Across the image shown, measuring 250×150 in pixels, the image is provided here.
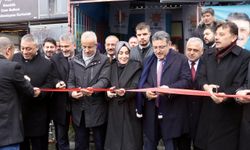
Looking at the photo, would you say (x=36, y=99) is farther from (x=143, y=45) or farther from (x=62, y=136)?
(x=143, y=45)

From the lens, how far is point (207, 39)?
625 cm

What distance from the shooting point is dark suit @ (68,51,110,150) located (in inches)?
207

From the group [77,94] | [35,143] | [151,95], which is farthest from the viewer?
[35,143]

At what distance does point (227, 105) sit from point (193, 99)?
0.68 meters

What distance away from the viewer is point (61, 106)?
223 inches

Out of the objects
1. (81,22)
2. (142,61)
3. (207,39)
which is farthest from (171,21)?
(142,61)

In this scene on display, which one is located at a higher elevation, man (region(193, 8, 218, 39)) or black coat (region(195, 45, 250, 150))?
man (region(193, 8, 218, 39))

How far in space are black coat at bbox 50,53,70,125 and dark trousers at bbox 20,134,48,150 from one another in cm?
34

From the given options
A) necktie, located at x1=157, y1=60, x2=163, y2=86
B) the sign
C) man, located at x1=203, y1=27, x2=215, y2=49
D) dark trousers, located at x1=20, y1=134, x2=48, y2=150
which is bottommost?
dark trousers, located at x1=20, y1=134, x2=48, y2=150

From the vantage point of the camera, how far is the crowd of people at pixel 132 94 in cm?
433

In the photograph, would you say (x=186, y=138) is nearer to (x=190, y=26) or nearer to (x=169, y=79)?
(x=169, y=79)

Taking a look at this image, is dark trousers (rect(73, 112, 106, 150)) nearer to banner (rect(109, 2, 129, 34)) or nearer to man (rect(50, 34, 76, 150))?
→ man (rect(50, 34, 76, 150))

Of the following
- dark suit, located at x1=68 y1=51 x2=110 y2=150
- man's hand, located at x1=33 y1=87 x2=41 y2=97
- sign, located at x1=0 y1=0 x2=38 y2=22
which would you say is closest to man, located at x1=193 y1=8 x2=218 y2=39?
dark suit, located at x1=68 y1=51 x2=110 y2=150

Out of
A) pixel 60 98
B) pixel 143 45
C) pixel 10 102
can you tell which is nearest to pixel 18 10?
pixel 60 98
